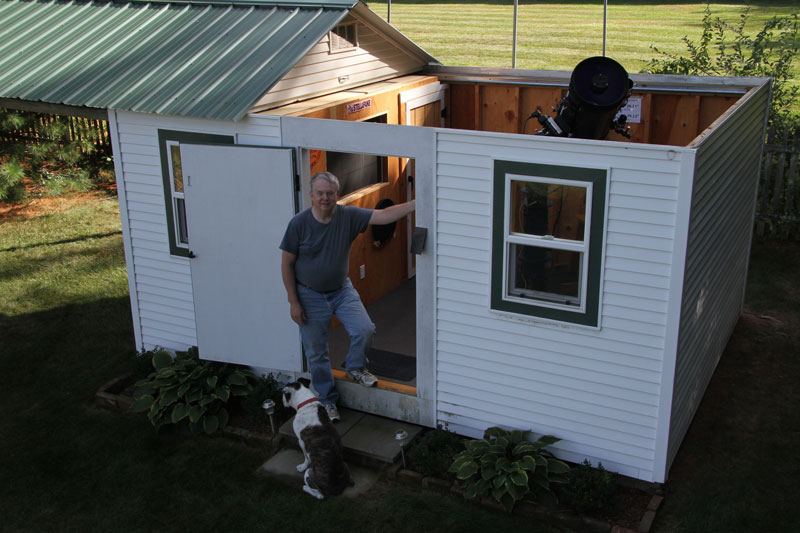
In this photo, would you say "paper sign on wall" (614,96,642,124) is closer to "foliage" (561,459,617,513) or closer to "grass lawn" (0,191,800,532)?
"grass lawn" (0,191,800,532)

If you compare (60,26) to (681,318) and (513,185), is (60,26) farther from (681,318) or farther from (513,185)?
(681,318)

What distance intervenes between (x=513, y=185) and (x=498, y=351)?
1289mm

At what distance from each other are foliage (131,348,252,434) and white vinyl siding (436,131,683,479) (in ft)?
6.18

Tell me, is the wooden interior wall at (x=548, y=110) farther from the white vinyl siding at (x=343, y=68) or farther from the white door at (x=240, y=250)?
the white door at (x=240, y=250)

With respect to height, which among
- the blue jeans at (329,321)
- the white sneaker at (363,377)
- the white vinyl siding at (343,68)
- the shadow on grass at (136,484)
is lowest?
the shadow on grass at (136,484)

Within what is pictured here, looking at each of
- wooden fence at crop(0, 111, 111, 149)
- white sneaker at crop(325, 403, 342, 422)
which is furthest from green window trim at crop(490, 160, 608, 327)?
wooden fence at crop(0, 111, 111, 149)

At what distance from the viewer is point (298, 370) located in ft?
22.5

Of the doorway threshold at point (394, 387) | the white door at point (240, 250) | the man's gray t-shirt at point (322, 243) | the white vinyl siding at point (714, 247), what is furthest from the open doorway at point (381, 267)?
the white vinyl siding at point (714, 247)

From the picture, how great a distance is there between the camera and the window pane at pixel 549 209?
5.60 meters

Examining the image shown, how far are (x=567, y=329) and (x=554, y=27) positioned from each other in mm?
20319

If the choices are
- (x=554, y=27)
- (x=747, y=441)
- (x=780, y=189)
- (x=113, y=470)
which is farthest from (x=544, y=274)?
(x=554, y=27)

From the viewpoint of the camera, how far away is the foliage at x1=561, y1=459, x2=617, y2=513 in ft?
18.1

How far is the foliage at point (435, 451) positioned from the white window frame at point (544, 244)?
1.23m

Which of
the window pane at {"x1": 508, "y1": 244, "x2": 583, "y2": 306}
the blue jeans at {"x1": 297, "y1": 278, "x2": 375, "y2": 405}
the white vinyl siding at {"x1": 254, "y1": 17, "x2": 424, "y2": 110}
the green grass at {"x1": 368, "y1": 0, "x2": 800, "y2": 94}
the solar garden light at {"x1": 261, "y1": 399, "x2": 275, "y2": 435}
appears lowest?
the solar garden light at {"x1": 261, "y1": 399, "x2": 275, "y2": 435}
